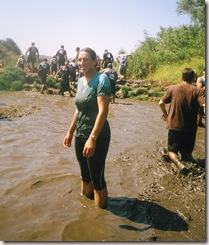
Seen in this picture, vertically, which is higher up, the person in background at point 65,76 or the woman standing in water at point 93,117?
the person in background at point 65,76

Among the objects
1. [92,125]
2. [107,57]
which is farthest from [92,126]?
[107,57]

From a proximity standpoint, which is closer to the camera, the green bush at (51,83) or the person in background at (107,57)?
the person in background at (107,57)

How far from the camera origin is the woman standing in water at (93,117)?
276cm

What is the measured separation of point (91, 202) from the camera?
3.40 m

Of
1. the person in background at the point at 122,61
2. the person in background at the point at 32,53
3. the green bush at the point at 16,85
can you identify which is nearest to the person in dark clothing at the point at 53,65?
the person in background at the point at 32,53

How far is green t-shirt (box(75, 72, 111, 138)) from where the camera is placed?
2.80m

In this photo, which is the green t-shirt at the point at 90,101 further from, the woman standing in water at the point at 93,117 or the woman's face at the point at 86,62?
the woman's face at the point at 86,62

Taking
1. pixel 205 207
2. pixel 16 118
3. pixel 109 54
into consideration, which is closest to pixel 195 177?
pixel 205 207

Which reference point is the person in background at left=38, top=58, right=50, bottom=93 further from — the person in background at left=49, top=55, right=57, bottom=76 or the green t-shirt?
the green t-shirt

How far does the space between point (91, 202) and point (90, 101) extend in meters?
1.37

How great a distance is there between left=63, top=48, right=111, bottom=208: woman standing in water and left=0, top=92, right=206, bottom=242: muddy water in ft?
1.56

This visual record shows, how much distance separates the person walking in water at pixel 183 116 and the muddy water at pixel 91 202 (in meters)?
0.32

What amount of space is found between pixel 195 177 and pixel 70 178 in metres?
2.01

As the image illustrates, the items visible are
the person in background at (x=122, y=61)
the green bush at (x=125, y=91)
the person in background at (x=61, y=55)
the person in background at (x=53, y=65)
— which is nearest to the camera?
the green bush at (x=125, y=91)
